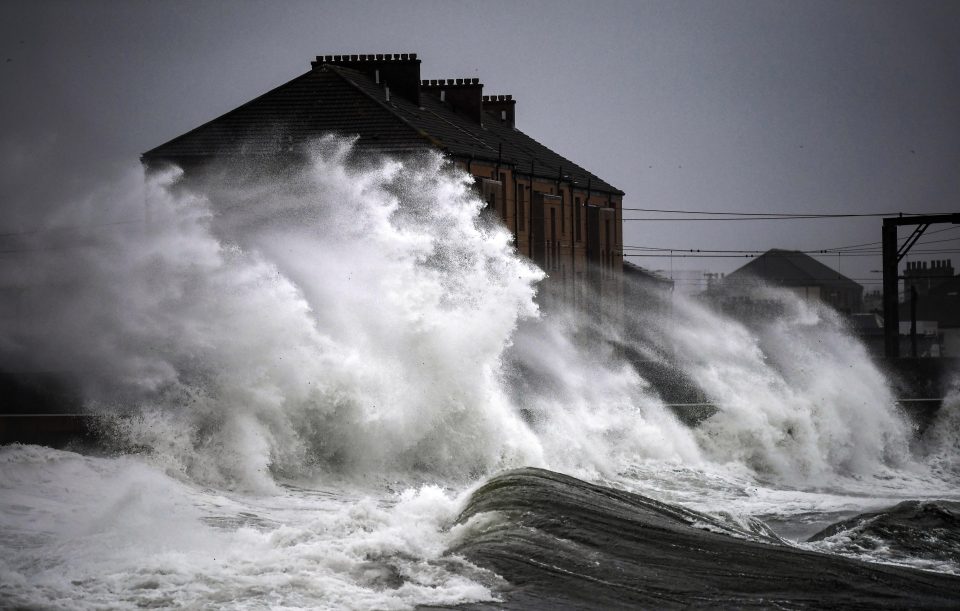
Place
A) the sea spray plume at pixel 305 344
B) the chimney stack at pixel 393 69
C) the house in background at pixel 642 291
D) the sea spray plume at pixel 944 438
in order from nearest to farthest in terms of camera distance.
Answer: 1. the sea spray plume at pixel 305 344
2. the sea spray plume at pixel 944 438
3. the chimney stack at pixel 393 69
4. the house in background at pixel 642 291

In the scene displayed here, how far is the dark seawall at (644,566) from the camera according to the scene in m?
13.5

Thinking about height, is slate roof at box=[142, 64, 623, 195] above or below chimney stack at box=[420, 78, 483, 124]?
below

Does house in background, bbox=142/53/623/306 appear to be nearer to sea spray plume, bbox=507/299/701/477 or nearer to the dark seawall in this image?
sea spray plume, bbox=507/299/701/477

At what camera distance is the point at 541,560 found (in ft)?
47.6

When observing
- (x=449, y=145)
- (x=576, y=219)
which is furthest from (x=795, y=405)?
(x=576, y=219)

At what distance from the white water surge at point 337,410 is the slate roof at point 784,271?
7176cm

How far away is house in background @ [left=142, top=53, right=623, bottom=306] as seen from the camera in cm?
3747

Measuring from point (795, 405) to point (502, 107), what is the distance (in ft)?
84.2

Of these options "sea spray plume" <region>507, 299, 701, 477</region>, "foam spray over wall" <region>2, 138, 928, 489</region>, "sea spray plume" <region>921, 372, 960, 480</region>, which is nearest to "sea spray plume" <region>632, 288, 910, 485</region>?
"foam spray over wall" <region>2, 138, 928, 489</region>

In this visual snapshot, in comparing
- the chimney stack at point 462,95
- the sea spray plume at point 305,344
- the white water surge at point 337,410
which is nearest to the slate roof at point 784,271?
the chimney stack at point 462,95

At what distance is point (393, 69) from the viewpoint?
145 feet

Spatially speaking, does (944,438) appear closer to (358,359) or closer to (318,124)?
(358,359)

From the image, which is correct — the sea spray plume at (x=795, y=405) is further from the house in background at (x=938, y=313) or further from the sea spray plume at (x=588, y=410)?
the house in background at (x=938, y=313)

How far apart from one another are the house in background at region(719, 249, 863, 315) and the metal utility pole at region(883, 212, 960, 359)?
62926 millimetres
